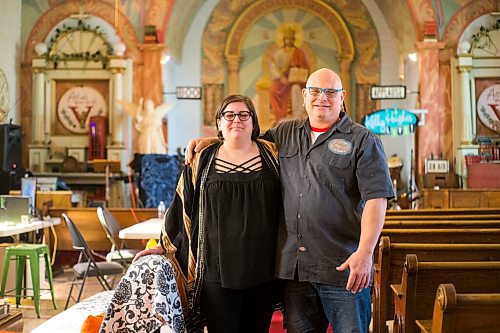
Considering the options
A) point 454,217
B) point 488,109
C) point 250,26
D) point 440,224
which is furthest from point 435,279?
point 250,26

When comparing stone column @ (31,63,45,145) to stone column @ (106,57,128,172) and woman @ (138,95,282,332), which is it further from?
woman @ (138,95,282,332)

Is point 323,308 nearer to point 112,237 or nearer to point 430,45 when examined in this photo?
point 112,237

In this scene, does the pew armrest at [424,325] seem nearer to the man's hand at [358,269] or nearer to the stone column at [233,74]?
the man's hand at [358,269]

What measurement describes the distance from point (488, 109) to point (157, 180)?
6.88m

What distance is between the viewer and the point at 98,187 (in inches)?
478

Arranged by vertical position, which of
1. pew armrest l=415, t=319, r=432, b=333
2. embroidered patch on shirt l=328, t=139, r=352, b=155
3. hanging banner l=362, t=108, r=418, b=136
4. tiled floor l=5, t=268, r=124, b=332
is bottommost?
tiled floor l=5, t=268, r=124, b=332

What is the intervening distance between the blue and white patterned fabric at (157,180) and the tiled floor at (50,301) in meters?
1.73

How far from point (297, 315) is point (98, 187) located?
9.98 metres

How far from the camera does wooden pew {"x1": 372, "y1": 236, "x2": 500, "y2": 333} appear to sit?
10.9 ft

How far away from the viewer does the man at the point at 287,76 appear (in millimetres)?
14547

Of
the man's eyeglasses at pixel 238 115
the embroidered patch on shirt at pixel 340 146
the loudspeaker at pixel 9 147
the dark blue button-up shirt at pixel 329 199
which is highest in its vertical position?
the loudspeaker at pixel 9 147

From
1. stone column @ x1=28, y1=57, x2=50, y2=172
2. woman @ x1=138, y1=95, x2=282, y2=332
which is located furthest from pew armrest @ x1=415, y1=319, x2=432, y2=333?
stone column @ x1=28, y1=57, x2=50, y2=172

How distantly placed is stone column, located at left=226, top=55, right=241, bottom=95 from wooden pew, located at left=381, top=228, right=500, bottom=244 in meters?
10.9

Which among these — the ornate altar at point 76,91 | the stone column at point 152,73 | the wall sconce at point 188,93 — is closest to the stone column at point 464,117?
the wall sconce at point 188,93
